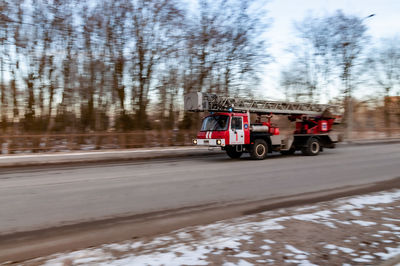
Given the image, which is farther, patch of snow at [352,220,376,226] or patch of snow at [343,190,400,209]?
patch of snow at [343,190,400,209]

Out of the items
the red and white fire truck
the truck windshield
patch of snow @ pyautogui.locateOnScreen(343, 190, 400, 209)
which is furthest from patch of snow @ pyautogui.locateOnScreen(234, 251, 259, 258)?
the truck windshield

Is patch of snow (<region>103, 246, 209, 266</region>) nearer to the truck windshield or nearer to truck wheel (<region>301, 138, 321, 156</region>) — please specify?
the truck windshield

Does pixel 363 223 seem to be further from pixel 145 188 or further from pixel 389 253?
pixel 145 188

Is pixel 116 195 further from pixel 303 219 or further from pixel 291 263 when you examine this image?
pixel 291 263

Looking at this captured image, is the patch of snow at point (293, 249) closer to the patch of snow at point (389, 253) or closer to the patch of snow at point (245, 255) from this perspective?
the patch of snow at point (245, 255)

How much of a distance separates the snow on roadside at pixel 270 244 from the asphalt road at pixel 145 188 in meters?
1.74

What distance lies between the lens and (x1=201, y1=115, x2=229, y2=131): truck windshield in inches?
586

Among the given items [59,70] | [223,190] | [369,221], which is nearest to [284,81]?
[59,70]

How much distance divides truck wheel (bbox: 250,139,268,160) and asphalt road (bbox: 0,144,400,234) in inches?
104

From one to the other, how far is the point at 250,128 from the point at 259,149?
1109 millimetres

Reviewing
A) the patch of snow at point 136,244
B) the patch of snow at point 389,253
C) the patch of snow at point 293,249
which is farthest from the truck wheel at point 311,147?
the patch of snow at point 136,244

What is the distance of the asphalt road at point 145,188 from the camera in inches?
242

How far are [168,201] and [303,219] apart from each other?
303 cm

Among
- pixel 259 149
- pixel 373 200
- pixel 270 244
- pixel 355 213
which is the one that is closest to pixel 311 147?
pixel 259 149
